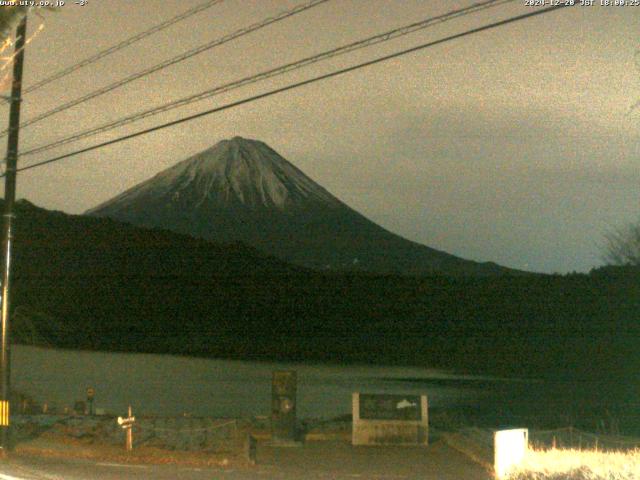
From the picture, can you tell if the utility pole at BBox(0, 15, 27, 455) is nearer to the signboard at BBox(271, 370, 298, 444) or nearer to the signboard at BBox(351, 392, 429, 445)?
the signboard at BBox(271, 370, 298, 444)

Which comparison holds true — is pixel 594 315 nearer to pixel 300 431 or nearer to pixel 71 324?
pixel 71 324

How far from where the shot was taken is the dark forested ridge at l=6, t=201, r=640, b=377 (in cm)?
8812

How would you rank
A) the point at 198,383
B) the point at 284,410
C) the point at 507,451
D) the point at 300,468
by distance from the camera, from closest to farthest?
the point at 507,451, the point at 300,468, the point at 284,410, the point at 198,383

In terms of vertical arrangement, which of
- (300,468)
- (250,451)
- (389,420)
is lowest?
(300,468)

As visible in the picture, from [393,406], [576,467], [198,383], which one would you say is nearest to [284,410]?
[393,406]

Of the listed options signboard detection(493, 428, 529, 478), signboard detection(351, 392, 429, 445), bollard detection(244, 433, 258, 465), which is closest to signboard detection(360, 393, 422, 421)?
signboard detection(351, 392, 429, 445)

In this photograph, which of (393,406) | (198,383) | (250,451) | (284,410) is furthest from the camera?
(198,383)

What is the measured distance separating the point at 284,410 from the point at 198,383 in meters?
46.4

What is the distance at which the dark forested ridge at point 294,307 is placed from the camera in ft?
289

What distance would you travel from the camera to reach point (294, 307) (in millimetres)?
122812

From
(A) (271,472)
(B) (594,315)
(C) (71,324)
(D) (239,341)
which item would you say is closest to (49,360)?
(C) (71,324)

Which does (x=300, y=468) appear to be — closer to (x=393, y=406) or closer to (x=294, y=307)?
(x=393, y=406)

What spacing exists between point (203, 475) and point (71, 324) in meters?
89.3

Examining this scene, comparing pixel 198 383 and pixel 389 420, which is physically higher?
pixel 389 420
